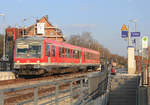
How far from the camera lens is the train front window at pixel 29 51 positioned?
70.9 feet

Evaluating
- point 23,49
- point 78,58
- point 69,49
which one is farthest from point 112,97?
point 78,58

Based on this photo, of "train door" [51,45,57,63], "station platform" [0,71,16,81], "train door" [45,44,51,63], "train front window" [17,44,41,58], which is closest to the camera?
"station platform" [0,71,16,81]

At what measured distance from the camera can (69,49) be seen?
27.4 metres

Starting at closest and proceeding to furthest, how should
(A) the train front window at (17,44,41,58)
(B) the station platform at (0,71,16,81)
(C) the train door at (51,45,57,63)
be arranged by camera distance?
(B) the station platform at (0,71,16,81) → (A) the train front window at (17,44,41,58) → (C) the train door at (51,45,57,63)

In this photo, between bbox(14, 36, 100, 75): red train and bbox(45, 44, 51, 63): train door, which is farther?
bbox(45, 44, 51, 63): train door

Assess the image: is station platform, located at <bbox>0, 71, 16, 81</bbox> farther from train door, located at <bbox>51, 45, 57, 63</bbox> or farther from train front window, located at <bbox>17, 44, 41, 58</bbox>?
train door, located at <bbox>51, 45, 57, 63</bbox>

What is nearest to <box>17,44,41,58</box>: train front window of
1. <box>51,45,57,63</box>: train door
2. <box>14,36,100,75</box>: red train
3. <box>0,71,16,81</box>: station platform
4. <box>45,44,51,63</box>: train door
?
<box>14,36,100,75</box>: red train

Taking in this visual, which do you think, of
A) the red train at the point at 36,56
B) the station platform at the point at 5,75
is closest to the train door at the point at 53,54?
the red train at the point at 36,56

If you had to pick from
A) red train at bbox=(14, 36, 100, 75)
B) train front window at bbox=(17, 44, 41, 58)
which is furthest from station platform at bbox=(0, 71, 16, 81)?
train front window at bbox=(17, 44, 41, 58)

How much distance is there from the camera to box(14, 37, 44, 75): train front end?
21406mm

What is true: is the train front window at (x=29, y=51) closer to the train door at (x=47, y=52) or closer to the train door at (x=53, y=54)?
the train door at (x=47, y=52)

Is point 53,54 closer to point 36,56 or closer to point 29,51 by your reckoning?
point 36,56

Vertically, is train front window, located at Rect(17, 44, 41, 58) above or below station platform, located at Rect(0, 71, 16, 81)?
above

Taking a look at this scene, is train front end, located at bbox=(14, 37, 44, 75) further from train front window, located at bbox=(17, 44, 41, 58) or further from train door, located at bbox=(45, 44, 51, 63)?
train door, located at bbox=(45, 44, 51, 63)
